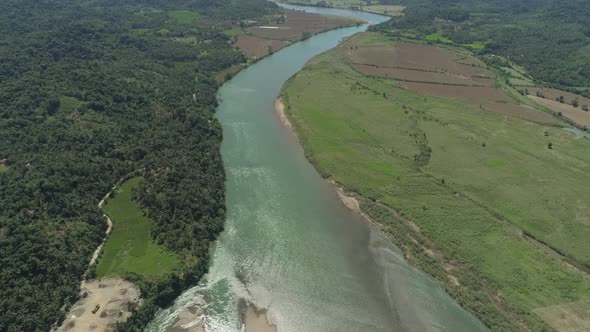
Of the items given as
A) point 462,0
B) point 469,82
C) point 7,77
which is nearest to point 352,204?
point 469,82

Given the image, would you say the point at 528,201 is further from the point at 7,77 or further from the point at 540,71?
the point at 7,77

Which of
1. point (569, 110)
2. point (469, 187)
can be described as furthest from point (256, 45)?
point (469, 187)

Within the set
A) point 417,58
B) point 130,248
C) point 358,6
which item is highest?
point 358,6

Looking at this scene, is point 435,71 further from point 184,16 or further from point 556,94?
point 184,16

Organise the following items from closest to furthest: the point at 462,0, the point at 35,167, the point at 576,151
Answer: the point at 35,167 < the point at 576,151 < the point at 462,0

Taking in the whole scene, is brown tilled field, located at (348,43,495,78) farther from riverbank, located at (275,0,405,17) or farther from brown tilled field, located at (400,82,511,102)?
riverbank, located at (275,0,405,17)

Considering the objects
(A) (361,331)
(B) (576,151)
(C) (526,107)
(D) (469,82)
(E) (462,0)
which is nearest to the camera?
(A) (361,331)
